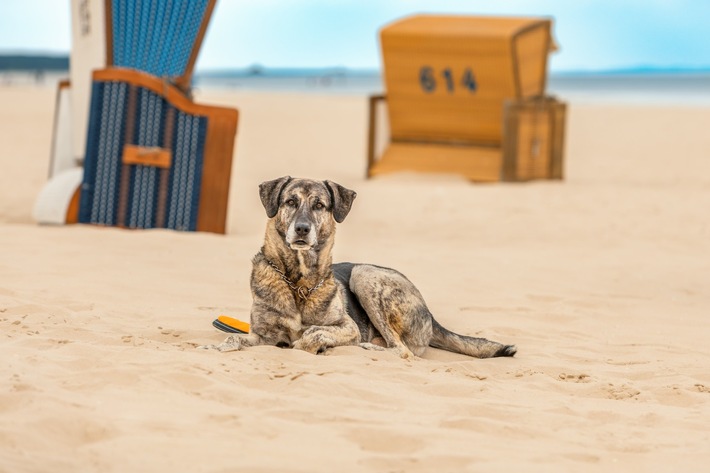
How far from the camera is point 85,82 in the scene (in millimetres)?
11484

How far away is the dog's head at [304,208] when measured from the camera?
5734 mm

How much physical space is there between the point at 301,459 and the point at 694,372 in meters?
2.95

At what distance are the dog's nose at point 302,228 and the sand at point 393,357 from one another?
0.62m

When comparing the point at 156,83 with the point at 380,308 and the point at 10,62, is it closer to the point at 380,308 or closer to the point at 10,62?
the point at 380,308

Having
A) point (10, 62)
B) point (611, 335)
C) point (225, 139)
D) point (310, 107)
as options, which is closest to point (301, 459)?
point (611, 335)

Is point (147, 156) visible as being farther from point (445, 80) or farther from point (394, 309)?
point (445, 80)

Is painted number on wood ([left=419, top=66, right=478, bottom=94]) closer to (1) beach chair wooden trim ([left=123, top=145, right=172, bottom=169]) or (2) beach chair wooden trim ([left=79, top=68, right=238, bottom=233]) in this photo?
(2) beach chair wooden trim ([left=79, top=68, right=238, bottom=233])

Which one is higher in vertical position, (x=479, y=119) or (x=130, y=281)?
(x=479, y=119)

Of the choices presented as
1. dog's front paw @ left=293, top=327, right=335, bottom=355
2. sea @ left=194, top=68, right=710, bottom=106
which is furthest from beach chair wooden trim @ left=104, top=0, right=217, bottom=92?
sea @ left=194, top=68, right=710, bottom=106

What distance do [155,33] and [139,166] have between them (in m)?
1.48

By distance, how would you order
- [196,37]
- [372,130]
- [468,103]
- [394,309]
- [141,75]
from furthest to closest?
1. [372,130]
2. [468,103]
3. [196,37]
4. [141,75]
5. [394,309]

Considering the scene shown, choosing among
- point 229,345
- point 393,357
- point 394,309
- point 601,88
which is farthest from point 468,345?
point 601,88

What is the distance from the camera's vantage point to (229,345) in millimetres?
5766

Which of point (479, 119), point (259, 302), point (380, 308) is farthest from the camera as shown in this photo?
point (479, 119)
